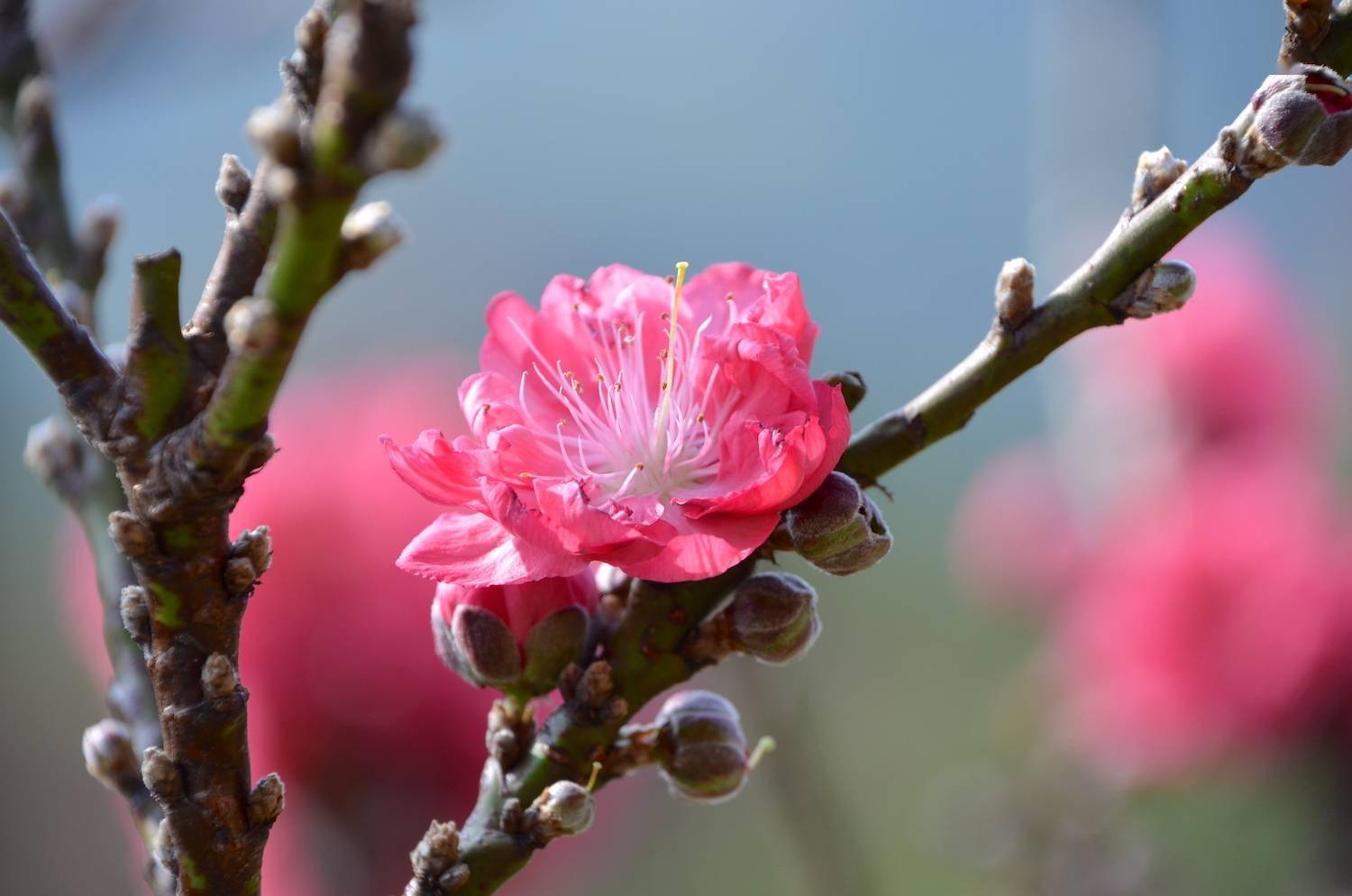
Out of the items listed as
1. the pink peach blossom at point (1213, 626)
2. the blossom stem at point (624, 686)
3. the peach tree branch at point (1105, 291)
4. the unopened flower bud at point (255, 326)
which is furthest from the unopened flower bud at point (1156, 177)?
the pink peach blossom at point (1213, 626)

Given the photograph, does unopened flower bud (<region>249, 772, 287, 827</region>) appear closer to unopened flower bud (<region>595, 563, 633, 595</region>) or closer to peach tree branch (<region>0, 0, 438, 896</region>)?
peach tree branch (<region>0, 0, 438, 896</region>)

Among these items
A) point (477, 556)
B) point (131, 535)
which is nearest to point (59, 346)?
point (131, 535)

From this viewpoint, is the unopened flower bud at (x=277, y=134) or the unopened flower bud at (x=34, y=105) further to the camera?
the unopened flower bud at (x=34, y=105)

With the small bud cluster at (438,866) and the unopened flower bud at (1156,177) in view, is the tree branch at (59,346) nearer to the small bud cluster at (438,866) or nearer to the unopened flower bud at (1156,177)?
the small bud cluster at (438,866)

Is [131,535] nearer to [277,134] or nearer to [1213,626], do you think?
[277,134]

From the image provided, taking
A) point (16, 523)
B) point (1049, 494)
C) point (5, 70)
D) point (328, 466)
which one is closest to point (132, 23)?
point (328, 466)

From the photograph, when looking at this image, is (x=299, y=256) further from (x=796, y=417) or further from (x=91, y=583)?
(x=91, y=583)

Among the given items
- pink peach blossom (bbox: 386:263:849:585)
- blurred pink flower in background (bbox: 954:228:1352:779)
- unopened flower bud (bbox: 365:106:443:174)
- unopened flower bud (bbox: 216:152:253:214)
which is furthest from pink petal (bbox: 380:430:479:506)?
blurred pink flower in background (bbox: 954:228:1352:779)
